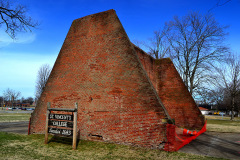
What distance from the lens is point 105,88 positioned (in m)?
8.58

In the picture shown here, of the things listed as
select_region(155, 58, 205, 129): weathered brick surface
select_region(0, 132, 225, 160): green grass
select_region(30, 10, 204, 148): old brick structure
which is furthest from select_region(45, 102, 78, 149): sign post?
select_region(155, 58, 205, 129): weathered brick surface

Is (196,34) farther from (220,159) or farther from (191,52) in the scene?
(220,159)

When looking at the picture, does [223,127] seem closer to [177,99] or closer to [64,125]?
→ [177,99]

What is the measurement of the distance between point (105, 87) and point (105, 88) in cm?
5

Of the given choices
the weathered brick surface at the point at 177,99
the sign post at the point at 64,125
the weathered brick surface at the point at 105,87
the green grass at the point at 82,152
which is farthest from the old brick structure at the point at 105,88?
the weathered brick surface at the point at 177,99

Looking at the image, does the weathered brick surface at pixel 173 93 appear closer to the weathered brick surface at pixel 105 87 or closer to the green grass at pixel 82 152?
the weathered brick surface at pixel 105 87

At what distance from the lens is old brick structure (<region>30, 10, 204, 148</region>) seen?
7.46 meters

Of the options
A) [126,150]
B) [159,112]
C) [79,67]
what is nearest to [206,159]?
[159,112]

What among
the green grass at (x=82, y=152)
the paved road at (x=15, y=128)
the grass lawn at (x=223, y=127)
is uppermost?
the green grass at (x=82, y=152)

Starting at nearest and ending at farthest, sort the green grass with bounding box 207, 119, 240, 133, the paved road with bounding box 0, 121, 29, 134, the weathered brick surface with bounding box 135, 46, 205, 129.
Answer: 1. the paved road with bounding box 0, 121, 29, 134
2. the weathered brick surface with bounding box 135, 46, 205, 129
3. the green grass with bounding box 207, 119, 240, 133

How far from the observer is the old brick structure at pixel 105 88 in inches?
294

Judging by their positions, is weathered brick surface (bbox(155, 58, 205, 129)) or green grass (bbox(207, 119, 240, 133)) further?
green grass (bbox(207, 119, 240, 133))

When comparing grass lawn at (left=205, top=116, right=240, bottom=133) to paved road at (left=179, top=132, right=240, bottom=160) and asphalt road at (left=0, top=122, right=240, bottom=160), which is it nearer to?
asphalt road at (left=0, top=122, right=240, bottom=160)

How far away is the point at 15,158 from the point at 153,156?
4.76m
